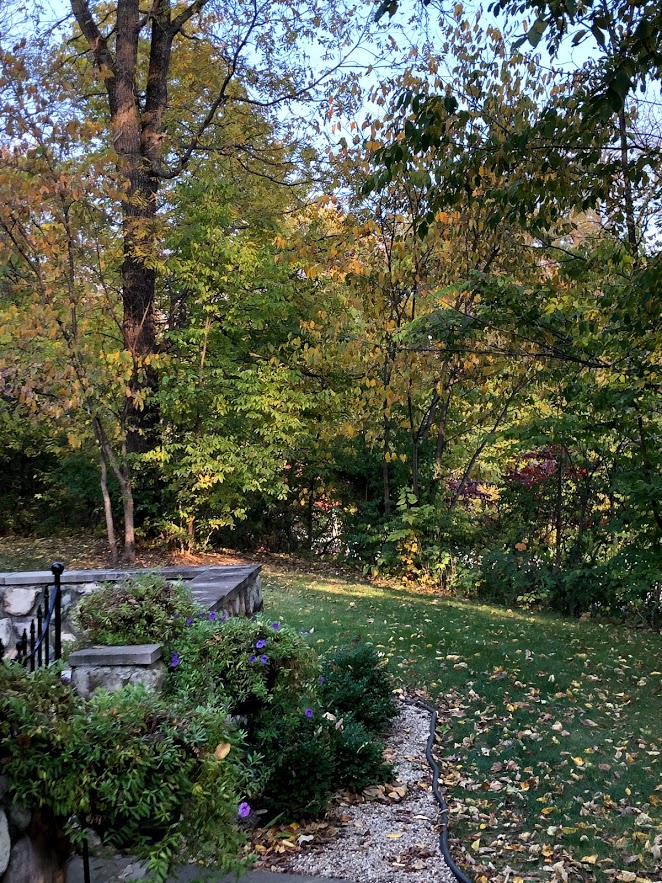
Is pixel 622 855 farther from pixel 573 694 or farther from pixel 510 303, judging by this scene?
pixel 510 303

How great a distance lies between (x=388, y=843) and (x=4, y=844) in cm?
181

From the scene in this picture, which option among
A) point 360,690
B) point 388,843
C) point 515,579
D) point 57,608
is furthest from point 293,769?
point 515,579

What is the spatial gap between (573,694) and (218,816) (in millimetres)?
3839

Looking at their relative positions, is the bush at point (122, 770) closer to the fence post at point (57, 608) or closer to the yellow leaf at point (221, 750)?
the yellow leaf at point (221, 750)

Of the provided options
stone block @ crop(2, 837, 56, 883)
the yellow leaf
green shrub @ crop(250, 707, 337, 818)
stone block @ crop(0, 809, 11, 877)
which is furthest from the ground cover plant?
stone block @ crop(0, 809, 11, 877)

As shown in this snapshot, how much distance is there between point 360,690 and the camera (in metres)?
4.39

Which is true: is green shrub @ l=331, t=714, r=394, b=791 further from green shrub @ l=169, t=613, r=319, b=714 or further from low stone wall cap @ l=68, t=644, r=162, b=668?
low stone wall cap @ l=68, t=644, r=162, b=668

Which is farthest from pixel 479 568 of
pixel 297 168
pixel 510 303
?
pixel 297 168

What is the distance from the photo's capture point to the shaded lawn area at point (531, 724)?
125 inches

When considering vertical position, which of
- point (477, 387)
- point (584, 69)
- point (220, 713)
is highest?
point (584, 69)

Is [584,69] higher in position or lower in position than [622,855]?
higher

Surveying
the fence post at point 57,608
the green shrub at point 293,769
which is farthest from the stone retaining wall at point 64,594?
the green shrub at point 293,769

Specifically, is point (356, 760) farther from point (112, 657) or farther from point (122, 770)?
point (122, 770)

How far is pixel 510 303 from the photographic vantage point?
5.07 meters
